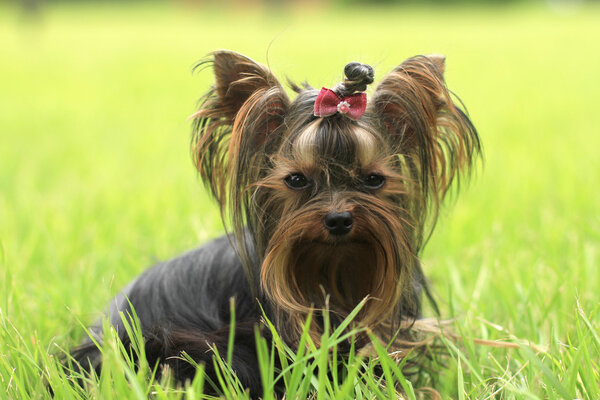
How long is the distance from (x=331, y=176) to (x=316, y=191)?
70 mm

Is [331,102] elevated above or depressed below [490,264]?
above

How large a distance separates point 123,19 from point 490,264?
118ft

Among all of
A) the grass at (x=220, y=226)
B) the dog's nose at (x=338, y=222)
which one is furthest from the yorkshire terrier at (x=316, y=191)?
the grass at (x=220, y=226)

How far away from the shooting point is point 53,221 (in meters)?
4.32

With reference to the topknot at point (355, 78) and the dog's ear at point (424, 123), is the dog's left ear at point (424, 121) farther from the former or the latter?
the topknot at point (355, 78)

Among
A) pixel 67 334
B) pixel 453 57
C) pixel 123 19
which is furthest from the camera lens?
pixel 123 19

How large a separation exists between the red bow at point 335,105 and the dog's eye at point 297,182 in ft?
0.70

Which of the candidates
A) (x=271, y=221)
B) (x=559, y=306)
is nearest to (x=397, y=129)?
(x=271, y=221)

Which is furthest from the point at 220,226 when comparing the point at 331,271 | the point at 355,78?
the point at 355,78

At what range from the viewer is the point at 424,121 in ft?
7.27

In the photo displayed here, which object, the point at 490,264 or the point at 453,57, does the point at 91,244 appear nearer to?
the point at 490,264

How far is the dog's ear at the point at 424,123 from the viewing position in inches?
86.2

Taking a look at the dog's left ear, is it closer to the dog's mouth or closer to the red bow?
the red bow

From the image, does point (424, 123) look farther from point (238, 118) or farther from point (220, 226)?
point (220, 226)
